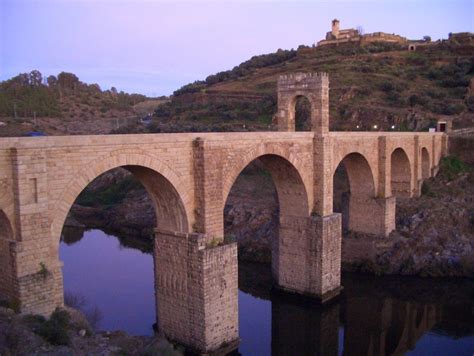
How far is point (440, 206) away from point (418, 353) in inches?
406

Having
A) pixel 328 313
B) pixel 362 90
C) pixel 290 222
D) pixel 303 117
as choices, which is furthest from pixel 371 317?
pixel 362 90

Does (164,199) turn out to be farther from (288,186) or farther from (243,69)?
(243,69)

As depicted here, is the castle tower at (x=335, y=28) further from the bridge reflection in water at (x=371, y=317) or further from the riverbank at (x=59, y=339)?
the riverbank at (x=59, y=339)

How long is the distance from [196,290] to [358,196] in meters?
11.8

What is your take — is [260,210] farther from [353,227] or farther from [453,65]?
[453,65]

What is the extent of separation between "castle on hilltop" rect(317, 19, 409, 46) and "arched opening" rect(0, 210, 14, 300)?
55.0 metres

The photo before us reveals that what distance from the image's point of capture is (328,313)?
16.2 m

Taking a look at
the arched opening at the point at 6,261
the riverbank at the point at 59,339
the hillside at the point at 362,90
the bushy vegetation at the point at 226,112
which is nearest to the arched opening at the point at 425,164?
the hillside at the point at 362,90

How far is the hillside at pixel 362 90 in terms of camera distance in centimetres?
3650

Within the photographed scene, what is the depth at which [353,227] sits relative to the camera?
2195cm

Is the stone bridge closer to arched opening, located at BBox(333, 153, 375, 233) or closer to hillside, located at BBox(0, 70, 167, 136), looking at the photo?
arched opening, located at BBox(333, 153, 375, 233)

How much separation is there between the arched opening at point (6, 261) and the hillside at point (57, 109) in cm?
2726

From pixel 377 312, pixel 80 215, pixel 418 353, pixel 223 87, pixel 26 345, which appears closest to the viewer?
pixel 26 345

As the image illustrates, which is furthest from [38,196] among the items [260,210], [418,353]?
[260,210]
